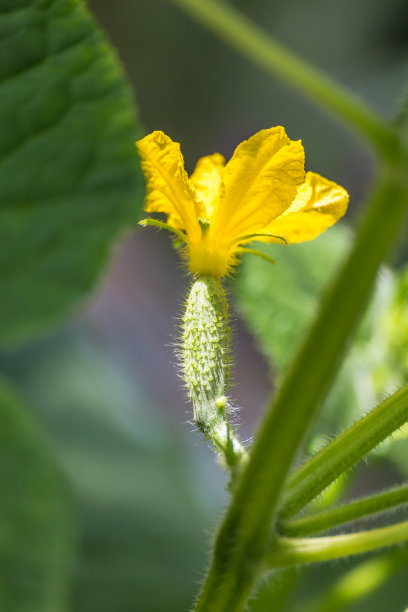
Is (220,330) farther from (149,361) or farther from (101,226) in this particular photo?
(149,361)

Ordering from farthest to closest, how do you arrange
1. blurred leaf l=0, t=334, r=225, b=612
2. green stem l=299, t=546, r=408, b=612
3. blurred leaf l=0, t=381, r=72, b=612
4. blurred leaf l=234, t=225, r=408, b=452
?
blurred leaf l=0, t=334, r=225, b=612, blurred leaf l=234, t=225, r=408, b=452, green stem l=299, t=546, r=408, b=612, blurred leaf l=0, t=381, r=72, b=612

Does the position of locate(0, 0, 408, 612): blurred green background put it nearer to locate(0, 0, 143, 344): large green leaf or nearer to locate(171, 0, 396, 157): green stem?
locate(0, 0, 143, 344): large green leaf

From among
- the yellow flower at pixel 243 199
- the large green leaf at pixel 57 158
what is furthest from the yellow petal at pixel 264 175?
the large green leaf at pixel 57 158

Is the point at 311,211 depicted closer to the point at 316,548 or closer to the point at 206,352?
the point at 206,352

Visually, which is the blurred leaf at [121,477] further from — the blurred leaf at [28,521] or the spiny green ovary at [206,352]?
the spiny green ovary at [206,352]

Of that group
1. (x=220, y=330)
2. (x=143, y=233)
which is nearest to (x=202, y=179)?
(x=220, y=330)

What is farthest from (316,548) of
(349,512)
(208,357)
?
(208,357)

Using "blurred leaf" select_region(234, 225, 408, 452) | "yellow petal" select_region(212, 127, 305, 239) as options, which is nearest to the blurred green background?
"blurred leaf" select_region(234, 225, 408, 452)
